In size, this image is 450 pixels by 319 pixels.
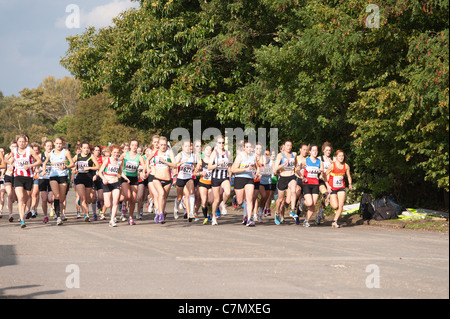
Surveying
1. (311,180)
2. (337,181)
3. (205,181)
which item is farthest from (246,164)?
(337,181)

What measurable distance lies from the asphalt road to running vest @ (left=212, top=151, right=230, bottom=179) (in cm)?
157

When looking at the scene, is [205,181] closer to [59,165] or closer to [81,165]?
[81,165]

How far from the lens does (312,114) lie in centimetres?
1994

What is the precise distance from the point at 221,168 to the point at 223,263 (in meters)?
6.88

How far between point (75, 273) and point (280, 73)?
40.6 ft

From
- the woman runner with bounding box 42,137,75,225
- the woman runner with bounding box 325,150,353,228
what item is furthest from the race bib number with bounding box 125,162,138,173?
the woman runner with bounding box 325,150,353,228

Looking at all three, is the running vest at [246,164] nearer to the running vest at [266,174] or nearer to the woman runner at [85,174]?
the running vest at [266,174]

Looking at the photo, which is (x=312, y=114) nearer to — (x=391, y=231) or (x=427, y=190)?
(x=427, y=190)

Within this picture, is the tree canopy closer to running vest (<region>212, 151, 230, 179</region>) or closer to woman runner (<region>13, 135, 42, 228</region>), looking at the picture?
running vest (<region>212, 151, 230, 179</region>)

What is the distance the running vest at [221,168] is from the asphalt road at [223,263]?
1.57 metres

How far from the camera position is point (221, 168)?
54.7 feet

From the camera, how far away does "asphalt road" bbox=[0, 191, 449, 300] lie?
7.60 m

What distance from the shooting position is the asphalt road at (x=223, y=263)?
7602 millimetres

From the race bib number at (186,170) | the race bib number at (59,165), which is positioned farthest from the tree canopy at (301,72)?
the race bib number at (59,165)
